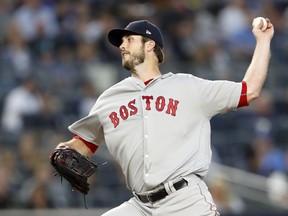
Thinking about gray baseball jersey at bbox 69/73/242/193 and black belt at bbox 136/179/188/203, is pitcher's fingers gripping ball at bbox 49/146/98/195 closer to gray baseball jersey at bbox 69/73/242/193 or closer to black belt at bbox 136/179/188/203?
gray baseball jersey at bbox 69/73/242/193

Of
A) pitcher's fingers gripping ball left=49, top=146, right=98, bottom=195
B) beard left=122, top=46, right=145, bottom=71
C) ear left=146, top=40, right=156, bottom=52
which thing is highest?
ear left=146, top=40, right=156, bottom=52

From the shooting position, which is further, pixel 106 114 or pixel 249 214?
pixel 249 214

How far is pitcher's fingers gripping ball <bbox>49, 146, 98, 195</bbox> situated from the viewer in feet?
21.0

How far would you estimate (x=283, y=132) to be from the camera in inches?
504

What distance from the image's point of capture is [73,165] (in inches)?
253

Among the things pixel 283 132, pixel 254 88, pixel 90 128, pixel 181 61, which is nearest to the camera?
pixel 254 88

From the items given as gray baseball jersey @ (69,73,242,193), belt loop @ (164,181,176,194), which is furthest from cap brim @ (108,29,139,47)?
belt loop @ (164,181,176,194)

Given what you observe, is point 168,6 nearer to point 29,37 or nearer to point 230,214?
point 29,37

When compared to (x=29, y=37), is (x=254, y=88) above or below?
above

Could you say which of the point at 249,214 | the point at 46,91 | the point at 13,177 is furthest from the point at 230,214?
the point at 46,91

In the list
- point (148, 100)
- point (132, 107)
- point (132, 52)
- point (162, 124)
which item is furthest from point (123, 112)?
point (132, 52)

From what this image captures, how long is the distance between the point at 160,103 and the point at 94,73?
257 inches

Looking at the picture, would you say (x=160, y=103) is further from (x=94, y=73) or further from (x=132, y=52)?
(x=94, y=73)

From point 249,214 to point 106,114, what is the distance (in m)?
4.16
